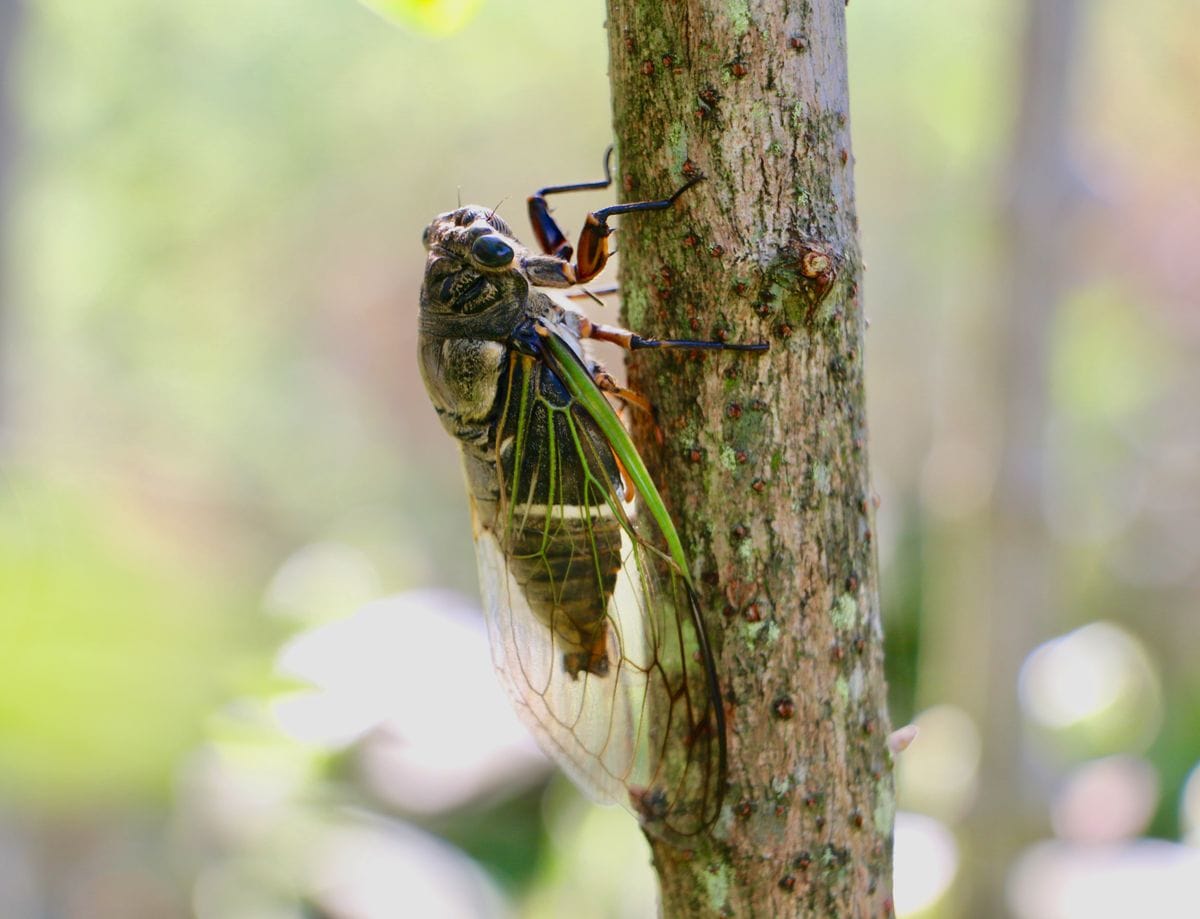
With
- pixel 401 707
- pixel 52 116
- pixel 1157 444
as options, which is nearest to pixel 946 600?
pixel 401 707

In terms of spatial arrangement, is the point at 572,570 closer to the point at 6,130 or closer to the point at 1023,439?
the point at 1023,439

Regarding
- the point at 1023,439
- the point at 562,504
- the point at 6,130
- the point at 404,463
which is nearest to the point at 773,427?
the point at 562,504

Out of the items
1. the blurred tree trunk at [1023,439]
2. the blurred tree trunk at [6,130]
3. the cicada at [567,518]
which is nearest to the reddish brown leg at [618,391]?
the cicada at [567,518]

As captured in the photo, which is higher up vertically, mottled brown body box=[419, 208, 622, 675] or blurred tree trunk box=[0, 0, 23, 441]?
blurred tree trunk box=[0, 0, 23, 441]

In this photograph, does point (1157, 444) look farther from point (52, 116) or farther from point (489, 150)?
point (52, 116)

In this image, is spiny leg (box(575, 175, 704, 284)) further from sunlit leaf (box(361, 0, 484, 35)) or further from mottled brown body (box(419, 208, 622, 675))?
sunlit leaf (box(361, 0, 484, 35))

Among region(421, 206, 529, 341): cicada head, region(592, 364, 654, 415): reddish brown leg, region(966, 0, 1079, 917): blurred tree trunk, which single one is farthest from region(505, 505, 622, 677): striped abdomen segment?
region(966, 0, 1079, 917): blurred tree trunk

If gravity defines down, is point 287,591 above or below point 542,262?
below
